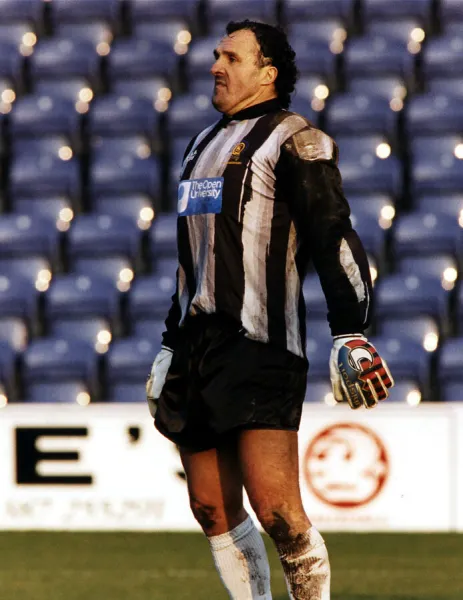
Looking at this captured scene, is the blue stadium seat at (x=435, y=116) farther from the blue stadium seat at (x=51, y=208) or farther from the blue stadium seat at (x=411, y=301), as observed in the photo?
the blue stadium seat at (x=51, y=208)

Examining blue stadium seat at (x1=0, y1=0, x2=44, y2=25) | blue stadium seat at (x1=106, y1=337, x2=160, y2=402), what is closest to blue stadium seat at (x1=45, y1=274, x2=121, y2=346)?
blue stadium seat at (x1=106, y1=337, x2=160, y2=402)

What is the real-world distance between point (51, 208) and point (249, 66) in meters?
6.71

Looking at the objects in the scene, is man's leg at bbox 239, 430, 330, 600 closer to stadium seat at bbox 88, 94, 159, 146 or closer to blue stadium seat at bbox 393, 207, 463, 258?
blue stadium seat at bbox 393, 207, 463, 258

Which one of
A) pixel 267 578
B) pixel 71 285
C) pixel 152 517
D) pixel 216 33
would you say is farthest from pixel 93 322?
pixel 267 578

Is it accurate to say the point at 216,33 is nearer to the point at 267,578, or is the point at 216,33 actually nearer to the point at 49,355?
the point at 49,355

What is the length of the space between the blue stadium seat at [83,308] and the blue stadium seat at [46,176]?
1.08 m

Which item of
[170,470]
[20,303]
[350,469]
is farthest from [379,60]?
[170,470]

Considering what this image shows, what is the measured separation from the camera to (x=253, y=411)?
3.38 meters

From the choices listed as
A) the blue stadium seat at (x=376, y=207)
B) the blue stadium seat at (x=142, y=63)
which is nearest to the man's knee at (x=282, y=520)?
the blue stadium seat at (x=376, y=207)

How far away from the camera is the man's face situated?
11.7 ft

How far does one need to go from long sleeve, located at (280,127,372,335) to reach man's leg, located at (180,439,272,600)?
51 cm

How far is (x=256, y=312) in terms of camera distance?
11.3 ft

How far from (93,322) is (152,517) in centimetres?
227

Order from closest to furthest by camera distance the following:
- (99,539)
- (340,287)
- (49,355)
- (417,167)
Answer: (340,287)
(99,539)
(49,355)
(417,167)
